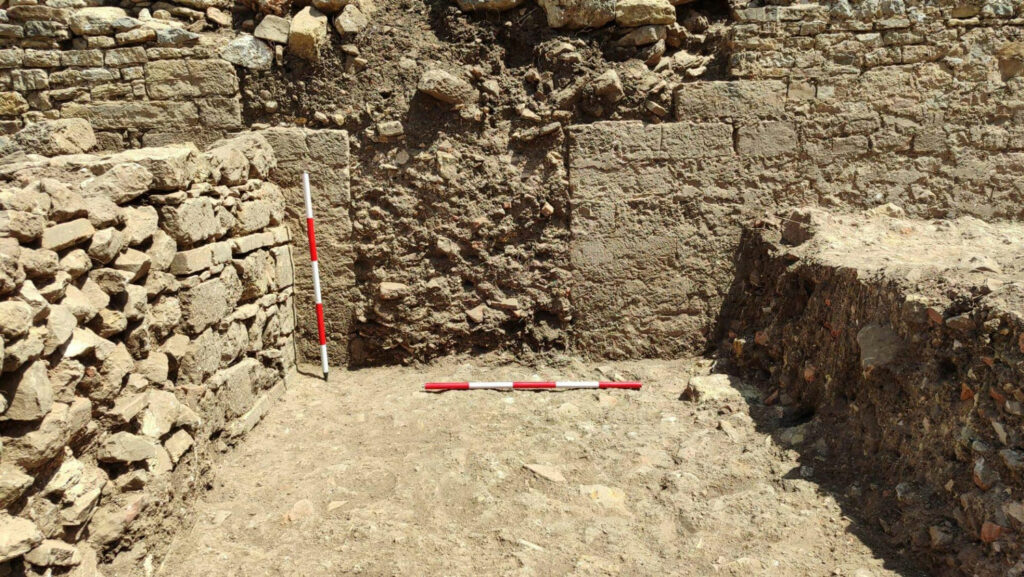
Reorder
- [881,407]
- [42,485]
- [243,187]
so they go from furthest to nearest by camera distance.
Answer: [243,187], [881,407], [42,485]

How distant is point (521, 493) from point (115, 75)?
3347 millimetres

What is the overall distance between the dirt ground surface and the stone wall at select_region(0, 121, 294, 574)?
12.2 inches

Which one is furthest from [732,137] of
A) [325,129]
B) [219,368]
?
[219,368]

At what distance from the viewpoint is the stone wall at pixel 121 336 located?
2.04m

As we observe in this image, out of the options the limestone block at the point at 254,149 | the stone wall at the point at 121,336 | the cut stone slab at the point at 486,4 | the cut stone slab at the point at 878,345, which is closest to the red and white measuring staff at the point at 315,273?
the limestone block at the point at 254,149

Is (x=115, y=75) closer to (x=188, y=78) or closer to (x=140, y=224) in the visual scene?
(x=188, y=78)

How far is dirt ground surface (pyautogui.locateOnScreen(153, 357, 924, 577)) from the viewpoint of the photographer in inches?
105

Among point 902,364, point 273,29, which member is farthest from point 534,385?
point 273,29

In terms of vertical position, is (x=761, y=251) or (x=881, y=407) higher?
(x=761, y=251)

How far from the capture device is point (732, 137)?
175 inches

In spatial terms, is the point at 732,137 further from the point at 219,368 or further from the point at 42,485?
the point at 42,485

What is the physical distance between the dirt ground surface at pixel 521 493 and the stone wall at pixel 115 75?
1.80m

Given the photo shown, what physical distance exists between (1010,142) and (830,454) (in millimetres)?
2529

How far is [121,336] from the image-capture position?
8.73 feet
